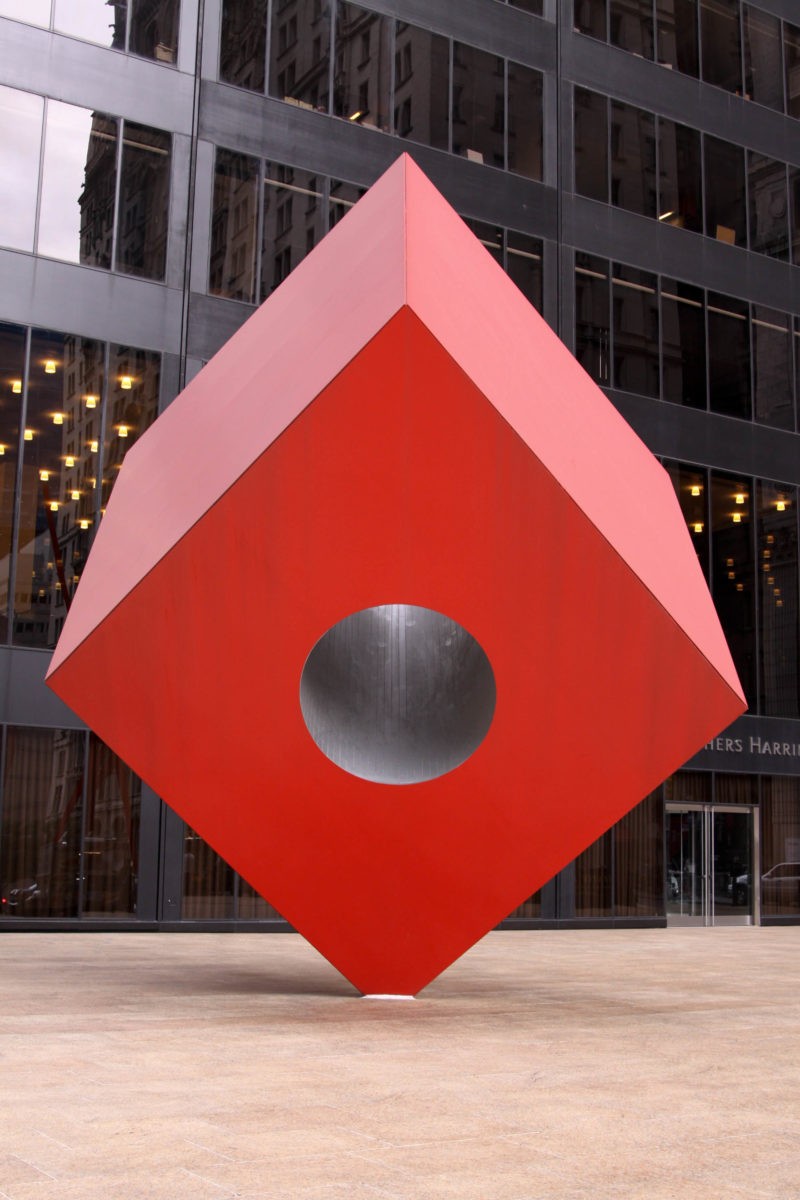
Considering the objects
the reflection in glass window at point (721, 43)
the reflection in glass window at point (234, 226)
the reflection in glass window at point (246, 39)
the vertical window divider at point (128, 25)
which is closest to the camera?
the vertical window divider at point (128, 25)

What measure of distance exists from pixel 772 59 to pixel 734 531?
11001 mm

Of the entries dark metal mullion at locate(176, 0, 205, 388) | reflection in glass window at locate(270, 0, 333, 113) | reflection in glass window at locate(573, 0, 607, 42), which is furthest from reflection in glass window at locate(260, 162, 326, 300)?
reflection in glass window at locate(573, 0, 607, 42)

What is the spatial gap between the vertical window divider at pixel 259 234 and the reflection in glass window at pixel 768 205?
452 inches

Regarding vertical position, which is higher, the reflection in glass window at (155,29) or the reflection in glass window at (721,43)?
the reflection in glass window at (721,43)

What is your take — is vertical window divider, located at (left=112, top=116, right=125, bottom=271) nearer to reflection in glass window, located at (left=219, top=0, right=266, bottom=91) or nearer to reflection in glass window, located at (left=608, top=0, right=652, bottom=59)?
reflection in glass window, located at (left=219, top=0, right=266, bottom=91)

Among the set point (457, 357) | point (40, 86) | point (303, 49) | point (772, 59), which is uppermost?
point (772, 59)

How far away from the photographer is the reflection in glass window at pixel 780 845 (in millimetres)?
26969

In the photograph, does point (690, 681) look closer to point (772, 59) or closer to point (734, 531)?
point (734, 531)

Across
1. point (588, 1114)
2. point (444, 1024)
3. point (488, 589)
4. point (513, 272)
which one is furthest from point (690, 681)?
point (513, 272)

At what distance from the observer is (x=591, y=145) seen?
2619 centimetres

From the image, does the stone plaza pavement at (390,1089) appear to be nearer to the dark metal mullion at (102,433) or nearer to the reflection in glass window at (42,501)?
the reflection in glass window at (42,501)

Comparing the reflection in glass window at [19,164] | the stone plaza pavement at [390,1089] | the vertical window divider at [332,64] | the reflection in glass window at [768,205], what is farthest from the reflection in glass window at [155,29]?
the stone plaza pavement at [390,1089]

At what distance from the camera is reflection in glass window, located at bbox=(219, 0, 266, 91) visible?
73.9 ft

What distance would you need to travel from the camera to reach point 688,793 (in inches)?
1020
